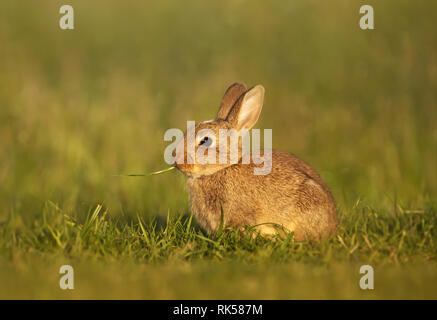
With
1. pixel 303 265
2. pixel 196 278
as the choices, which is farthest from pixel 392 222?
pixel 196 278

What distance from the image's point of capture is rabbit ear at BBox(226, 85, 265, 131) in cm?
575

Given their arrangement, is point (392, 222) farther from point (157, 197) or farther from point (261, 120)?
point (261, 120)

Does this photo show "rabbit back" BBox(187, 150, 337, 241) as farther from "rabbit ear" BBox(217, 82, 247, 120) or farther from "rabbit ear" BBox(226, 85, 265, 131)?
"rabbit ear" BBox(217, 82, 247, 120)

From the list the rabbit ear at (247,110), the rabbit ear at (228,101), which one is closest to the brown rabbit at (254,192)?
the rabbit ear at (247,110)

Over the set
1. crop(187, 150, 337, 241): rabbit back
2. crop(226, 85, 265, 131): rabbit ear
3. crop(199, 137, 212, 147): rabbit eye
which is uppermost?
crop(226, 85, 265, 131): rabbit ear

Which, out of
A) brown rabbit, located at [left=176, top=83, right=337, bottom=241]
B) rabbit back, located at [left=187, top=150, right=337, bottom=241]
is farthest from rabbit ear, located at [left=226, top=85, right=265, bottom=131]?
rabbit back, located at [left=187, top=150, right=337, bottom=241]

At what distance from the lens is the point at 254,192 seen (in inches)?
218

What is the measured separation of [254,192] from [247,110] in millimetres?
866

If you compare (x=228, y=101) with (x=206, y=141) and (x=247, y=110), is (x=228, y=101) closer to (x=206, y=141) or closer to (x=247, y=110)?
(x=247, y=110)

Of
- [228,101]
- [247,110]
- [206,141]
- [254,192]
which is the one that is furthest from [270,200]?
[228,101]

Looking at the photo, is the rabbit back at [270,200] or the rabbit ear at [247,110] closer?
the rabbit back at [270,200]

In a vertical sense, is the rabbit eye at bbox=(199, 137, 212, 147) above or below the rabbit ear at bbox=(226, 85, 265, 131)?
below

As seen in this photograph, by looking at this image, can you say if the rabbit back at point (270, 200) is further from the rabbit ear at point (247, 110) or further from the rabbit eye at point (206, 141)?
the rabbit ear at point (247, 110)

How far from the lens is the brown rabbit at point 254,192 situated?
5.43m
